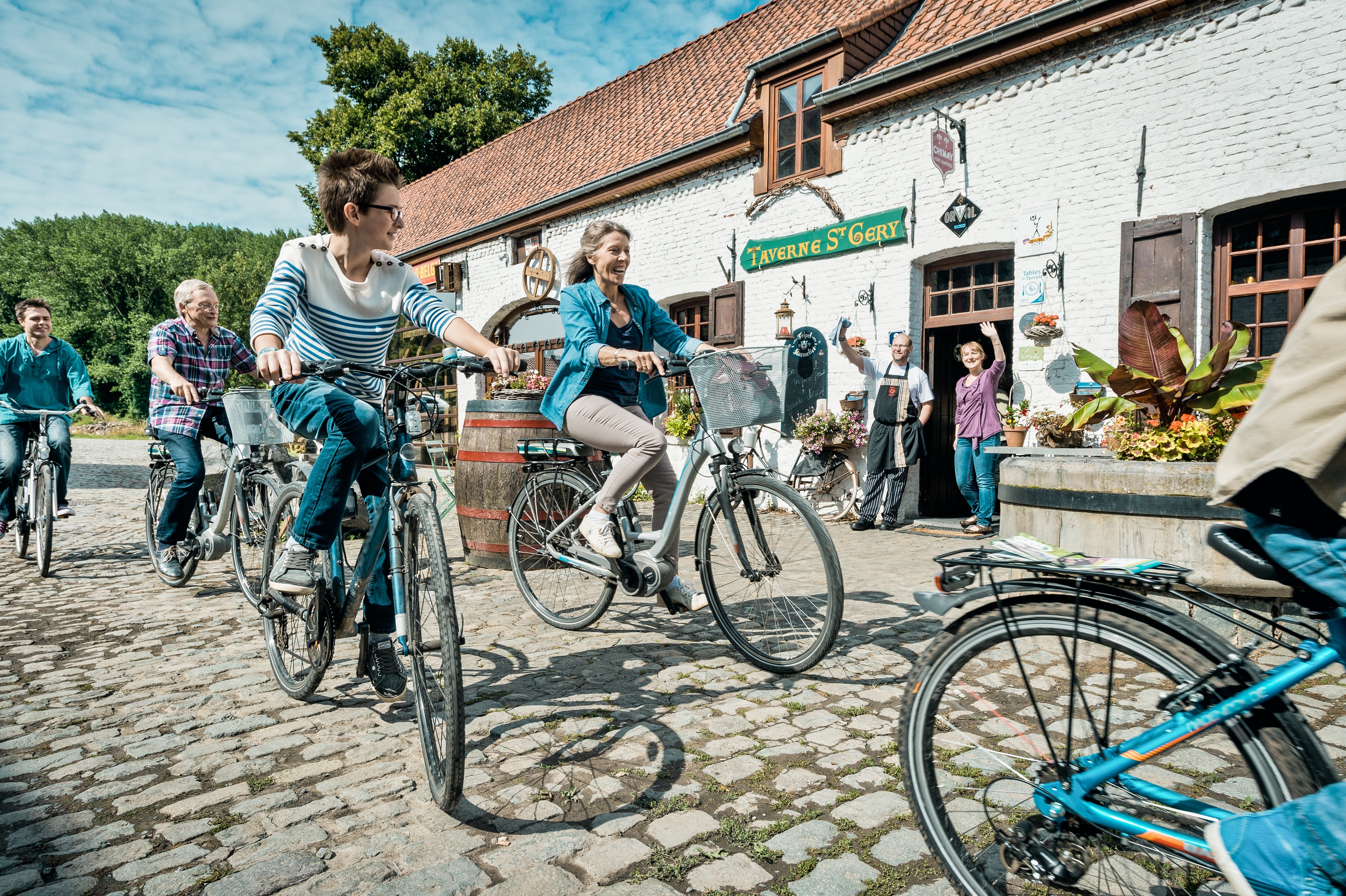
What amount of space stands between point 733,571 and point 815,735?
0.87 metres

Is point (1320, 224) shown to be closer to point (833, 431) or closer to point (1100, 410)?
point (1100, 410)

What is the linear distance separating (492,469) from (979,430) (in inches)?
191

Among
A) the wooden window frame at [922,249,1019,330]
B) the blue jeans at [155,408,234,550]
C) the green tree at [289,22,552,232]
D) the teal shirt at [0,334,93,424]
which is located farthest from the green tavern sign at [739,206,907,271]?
the green tree at [289,22,552,232]

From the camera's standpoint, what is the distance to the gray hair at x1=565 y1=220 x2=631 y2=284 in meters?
3.95

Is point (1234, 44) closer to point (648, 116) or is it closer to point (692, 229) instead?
point (692, 229)

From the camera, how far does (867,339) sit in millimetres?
9352

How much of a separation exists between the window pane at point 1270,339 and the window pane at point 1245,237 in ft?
2.30

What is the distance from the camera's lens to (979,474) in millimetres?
8086

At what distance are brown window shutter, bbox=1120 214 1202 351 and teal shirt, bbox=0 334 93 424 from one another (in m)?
8.55

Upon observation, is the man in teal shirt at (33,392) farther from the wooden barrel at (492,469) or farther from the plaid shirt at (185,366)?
the wooden barrel at (492,469)

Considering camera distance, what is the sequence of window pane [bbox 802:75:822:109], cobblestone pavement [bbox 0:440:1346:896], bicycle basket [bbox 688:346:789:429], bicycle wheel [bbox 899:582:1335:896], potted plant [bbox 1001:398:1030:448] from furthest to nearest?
window pane [bbox 802:75:822:109], potted plant [bbox 1001:398:1030:448], bicycle basket [bbox 688:346:789:429], cobblestone pavement [bbox 0:440:1346:896], bicycle wheel [bbox 899:582:1335:896]

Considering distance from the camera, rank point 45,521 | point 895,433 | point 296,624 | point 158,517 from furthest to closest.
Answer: point 895,433 < point 45,521 < point 158,517 < point 296,624

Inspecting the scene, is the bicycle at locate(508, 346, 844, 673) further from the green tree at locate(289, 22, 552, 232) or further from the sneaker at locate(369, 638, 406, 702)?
the green tree at locate(289, 22, 552, 232)

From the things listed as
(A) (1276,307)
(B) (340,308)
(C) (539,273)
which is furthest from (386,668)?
(C) (539,273)
